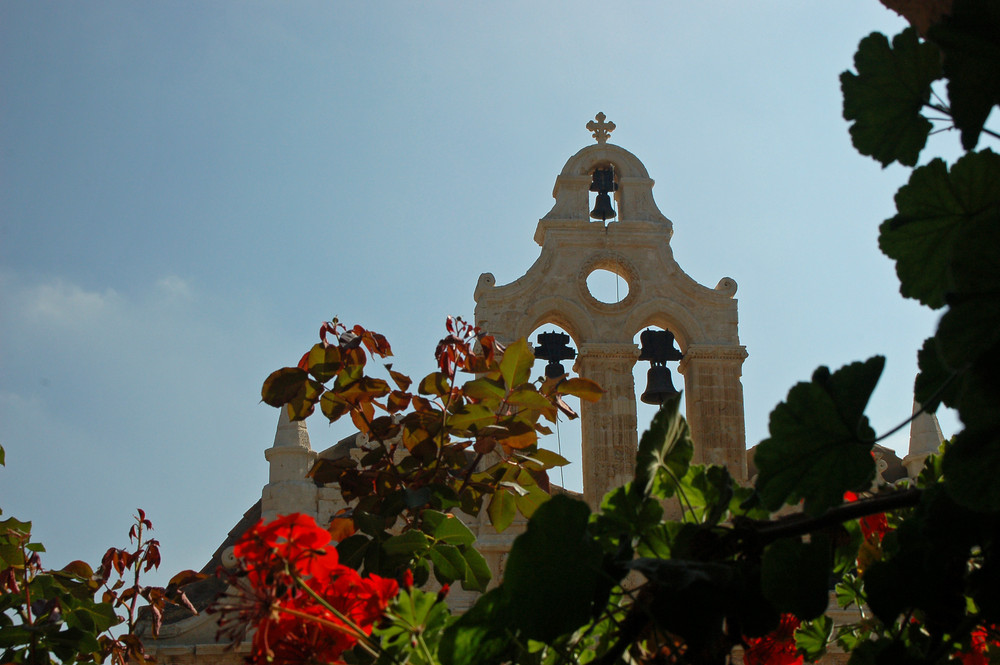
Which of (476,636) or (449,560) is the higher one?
(449,560)

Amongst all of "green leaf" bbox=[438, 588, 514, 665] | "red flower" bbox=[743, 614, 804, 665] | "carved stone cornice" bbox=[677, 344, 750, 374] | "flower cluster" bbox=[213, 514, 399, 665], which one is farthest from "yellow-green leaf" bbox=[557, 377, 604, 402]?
"carved stone cornice" bbox=[677, 344, 750, 374]

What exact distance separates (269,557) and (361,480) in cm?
129

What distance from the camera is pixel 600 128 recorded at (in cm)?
922

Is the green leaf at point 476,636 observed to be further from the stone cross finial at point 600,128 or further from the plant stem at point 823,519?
the stone cross finial at point 600,128

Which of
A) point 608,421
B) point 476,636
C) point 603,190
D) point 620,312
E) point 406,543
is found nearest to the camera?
point 476,636

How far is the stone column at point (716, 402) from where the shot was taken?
25.8 ft

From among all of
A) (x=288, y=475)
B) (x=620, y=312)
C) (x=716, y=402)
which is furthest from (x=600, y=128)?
(x=288, y=475)

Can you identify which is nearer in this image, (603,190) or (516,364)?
(516,364)

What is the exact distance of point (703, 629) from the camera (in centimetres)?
93

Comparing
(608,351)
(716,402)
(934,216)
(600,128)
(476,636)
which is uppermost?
(600,128)

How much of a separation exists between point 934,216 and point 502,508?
1484 millimetres

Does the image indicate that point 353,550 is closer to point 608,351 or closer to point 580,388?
point 580,388

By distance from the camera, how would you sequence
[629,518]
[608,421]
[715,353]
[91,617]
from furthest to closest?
[715,353], [608,421], [91,617], [629,518]

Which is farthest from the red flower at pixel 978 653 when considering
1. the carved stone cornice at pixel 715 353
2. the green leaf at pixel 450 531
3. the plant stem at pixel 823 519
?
the carved stone cornice at pixel 715 353
